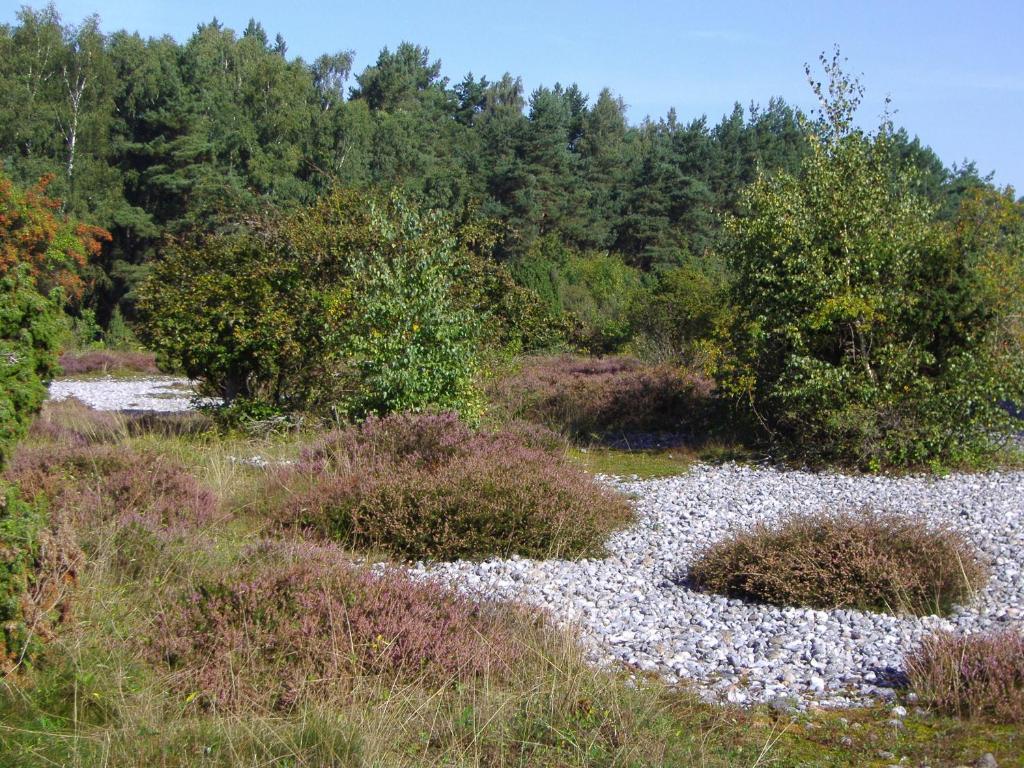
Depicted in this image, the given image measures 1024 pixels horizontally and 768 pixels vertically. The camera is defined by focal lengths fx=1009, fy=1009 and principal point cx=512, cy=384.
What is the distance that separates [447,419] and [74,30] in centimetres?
Result: 5651

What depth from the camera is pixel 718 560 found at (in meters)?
7.39

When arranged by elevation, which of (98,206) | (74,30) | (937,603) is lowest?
(937,603)

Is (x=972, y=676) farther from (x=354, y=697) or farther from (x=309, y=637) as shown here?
(x=309, y=637)

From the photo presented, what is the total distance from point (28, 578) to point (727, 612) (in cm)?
432

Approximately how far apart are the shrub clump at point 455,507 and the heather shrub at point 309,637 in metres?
2.79

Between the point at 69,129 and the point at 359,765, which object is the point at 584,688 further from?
the point at 69,129

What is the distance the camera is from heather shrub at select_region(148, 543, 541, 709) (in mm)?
4418

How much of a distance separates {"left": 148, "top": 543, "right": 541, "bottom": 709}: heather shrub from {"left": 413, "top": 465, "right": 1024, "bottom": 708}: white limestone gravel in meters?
0.91

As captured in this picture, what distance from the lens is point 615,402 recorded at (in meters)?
18.2

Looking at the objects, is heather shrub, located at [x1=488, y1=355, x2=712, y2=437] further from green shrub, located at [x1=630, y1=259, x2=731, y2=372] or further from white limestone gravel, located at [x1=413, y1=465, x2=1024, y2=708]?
white limestone gravel, located at [x1=413, y1=465, x2=1024, y2=708]

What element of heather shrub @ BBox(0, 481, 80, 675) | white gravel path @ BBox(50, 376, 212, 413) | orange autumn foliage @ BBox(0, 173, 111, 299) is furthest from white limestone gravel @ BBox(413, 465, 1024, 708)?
orange autumn foliage @ BBox(0, 173, 111, 299)

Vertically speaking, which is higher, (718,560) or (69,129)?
(69,129)

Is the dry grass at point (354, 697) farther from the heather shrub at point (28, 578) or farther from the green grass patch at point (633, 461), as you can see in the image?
the green grass patch at point (633, 461)

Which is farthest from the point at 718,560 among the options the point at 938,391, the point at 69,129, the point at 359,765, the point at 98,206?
the point at 69,129
